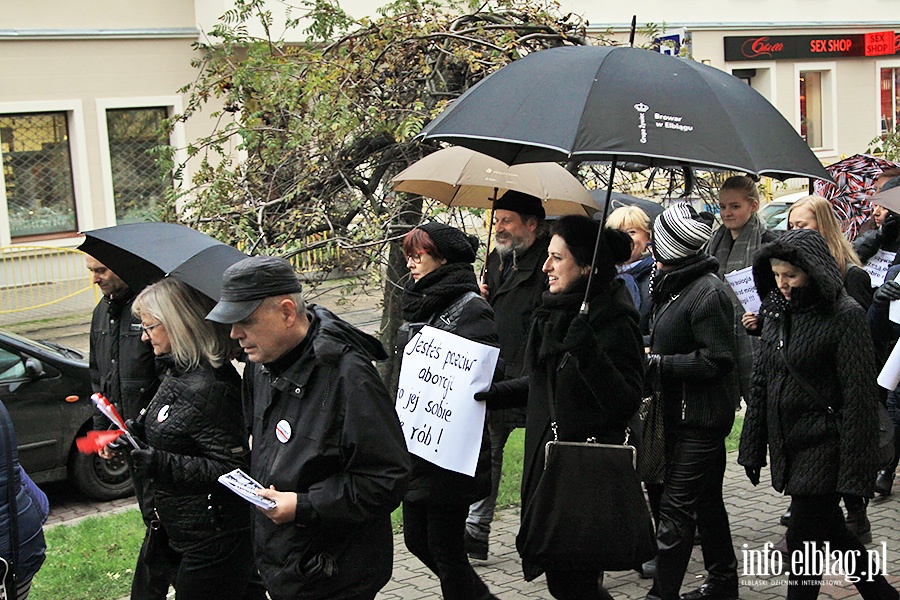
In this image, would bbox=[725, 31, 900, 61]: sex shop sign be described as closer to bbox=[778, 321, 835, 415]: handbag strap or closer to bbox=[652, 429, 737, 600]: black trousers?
bbox=[652, 429, 737, 600]: black trousers

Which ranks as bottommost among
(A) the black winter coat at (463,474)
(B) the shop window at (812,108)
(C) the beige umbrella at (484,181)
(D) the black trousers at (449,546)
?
(D) the black trousers at (449,546)

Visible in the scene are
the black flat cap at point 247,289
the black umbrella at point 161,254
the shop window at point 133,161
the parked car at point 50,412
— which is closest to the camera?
the black flat cap at point 247,289

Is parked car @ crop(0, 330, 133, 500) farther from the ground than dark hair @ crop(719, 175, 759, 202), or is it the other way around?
dark hair @ crop(719, 175, 759, 202)

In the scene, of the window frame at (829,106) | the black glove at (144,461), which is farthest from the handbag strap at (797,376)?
the window frame at (829,106)

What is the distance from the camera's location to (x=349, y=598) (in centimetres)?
352

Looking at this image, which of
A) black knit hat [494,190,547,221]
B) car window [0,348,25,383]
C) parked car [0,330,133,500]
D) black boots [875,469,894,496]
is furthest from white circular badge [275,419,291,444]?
car window [0,348,25,383]

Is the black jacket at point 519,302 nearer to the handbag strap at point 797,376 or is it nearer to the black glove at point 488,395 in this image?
the black glove at point 488,395

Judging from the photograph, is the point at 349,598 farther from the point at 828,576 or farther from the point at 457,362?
the point at 828,576

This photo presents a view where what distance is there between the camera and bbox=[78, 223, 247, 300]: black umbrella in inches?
173

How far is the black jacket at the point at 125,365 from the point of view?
4.96m

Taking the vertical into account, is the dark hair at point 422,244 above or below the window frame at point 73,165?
below

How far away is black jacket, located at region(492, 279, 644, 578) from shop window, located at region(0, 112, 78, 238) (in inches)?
631

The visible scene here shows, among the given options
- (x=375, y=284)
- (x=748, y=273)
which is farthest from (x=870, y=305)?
(x=375, y=284)

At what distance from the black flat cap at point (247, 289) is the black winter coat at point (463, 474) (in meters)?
1.35
